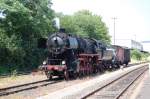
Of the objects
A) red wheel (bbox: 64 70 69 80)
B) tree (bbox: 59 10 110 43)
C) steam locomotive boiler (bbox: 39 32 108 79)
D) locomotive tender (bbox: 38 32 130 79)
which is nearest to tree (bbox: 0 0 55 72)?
locomotive tender (bbox: 38 32 130 79)

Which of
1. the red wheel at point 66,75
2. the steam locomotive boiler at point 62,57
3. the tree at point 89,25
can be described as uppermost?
the tree at point 89,25

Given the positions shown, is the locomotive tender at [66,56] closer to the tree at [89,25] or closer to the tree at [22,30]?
the tree at [22,30]

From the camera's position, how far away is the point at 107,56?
45875 mm

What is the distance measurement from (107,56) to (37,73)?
12.7 m

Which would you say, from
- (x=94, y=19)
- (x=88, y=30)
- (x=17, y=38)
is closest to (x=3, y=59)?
(x=17, y=38)

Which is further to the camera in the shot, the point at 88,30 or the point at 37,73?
the point at 88,30

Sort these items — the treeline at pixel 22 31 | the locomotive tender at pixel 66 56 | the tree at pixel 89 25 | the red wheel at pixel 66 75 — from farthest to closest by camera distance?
the tree at pixel 89 25 → the treeline at pixel 22 31 → the locomotive tender at pixel 66 56 → the red wheel at pixel 66 75

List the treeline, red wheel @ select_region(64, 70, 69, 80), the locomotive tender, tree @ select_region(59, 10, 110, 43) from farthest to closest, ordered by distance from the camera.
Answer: tree @ select_region(59, 10, 110, 43) → the treeline → the locomotive tender → red wheel @ select_region(64, 70, 69, 80)

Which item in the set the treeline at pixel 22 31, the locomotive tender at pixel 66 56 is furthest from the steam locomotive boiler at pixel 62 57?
the treeline at pixel 22 31

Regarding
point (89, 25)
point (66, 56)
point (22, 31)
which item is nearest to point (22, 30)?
point (22, 31)

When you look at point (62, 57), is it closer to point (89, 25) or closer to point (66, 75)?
point (66, 75)

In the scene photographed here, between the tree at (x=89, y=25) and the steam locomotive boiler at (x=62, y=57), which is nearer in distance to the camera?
the steam locomotive boiler at (x=62, y=57)

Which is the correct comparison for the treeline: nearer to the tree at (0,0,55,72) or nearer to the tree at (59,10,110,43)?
the tree at (0,0,55,72)

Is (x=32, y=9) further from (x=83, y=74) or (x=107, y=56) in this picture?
(x=83, y=74)
